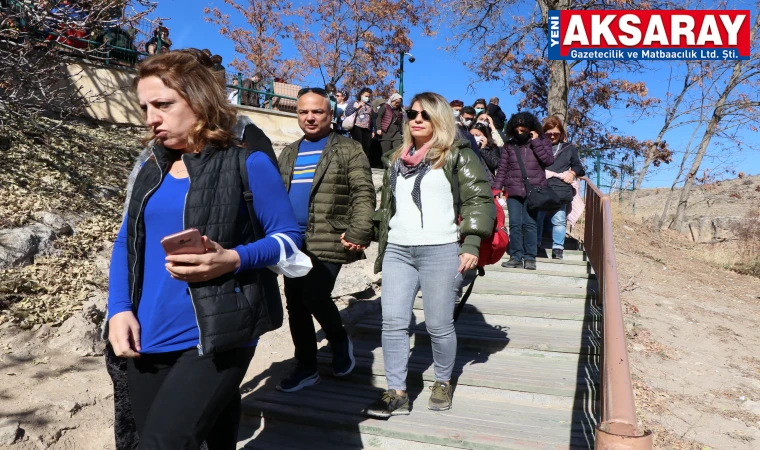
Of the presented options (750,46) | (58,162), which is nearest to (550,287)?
(58,162)

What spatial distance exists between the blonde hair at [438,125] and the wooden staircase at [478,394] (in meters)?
1.65

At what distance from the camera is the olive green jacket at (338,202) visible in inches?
158

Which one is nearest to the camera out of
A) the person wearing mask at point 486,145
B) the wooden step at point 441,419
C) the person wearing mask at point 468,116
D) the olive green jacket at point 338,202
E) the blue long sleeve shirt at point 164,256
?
the blue long sleeve shirt at point 164,256

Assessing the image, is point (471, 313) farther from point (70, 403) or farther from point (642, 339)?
point (70, 403)

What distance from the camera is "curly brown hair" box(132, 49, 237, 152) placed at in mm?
2064

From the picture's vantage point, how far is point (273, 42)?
29391 mm

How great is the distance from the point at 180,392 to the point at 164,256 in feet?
1.48

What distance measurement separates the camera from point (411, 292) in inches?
150

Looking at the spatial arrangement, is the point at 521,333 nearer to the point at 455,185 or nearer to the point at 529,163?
the point at 455,185

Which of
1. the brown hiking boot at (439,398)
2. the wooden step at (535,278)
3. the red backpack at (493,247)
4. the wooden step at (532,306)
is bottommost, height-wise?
the brown hiking boot at (439,398)

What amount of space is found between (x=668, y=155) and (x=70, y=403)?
22.8 meters

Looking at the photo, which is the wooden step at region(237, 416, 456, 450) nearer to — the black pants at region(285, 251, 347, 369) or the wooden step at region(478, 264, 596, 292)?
the black pants at region(285, 251, 347, 369)

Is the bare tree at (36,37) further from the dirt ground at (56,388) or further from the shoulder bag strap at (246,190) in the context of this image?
the shoulder bag strap at (246,190)

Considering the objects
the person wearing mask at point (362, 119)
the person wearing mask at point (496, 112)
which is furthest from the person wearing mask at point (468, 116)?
the person wearing mask at point (362, 119)
